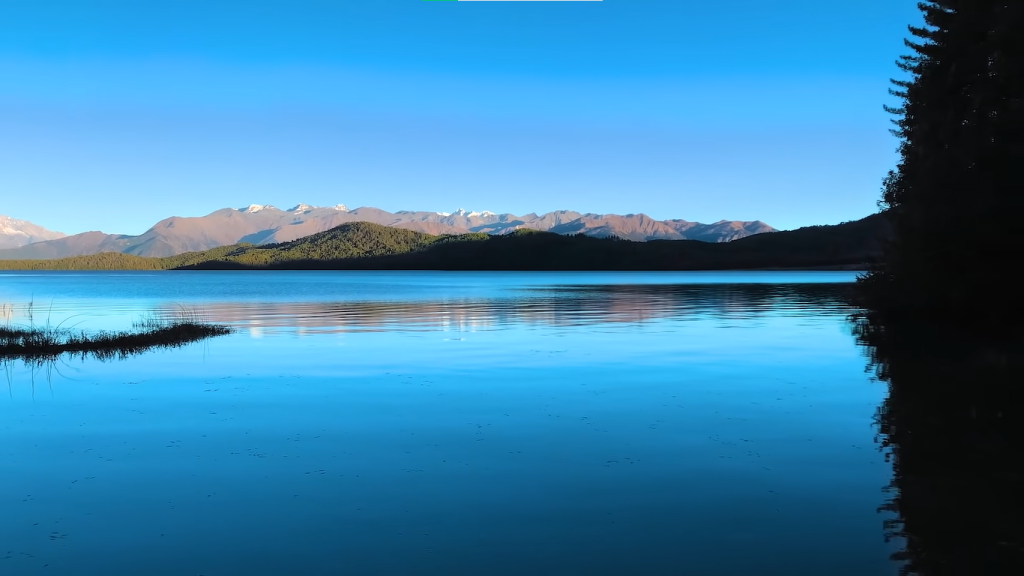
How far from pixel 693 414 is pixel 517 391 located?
18.0ft

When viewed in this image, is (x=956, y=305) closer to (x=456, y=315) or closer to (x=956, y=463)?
(x=956, y=463)

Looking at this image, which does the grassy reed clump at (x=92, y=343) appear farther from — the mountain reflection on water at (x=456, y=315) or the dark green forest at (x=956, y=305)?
the dark green forest at (x=956, y=305)

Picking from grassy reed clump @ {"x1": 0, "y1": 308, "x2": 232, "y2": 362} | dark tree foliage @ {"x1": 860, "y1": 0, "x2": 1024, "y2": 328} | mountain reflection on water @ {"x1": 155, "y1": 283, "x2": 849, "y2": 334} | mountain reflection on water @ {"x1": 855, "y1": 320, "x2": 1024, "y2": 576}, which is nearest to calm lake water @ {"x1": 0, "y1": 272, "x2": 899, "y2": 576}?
mountain reflection on water @ {"x1": 855, "y1": 320, "x2": 1024, "y2": 576}

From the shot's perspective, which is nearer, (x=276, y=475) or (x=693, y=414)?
(x=276, y=475)

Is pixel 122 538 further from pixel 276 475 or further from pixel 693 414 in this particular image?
pixel 693 414

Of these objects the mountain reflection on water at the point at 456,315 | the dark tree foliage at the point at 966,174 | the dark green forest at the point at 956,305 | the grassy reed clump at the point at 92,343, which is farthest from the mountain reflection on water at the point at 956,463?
the grassy reed clump at the point at 92,343

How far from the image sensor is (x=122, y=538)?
32.5 ft

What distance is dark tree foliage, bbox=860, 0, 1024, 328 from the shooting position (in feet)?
106

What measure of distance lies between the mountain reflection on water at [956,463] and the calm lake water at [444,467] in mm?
442

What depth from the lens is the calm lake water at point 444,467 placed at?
937 centimetres

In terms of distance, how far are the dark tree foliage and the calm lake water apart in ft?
35.3

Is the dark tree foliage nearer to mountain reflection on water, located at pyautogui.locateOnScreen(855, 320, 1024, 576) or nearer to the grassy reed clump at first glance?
mountain reflection on water, located at pyautogui.locateOnScreen(855, 320, 1024, 576)

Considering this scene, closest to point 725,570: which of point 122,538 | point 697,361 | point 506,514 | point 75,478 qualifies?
point 506,514

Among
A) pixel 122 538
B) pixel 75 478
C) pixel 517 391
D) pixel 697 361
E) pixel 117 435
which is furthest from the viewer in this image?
pixel 697 361
